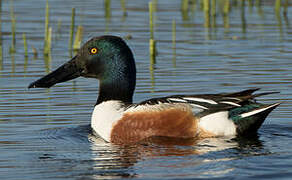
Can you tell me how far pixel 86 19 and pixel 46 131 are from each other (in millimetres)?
7177

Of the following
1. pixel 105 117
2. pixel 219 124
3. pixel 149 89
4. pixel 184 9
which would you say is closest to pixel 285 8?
pixel 184 9

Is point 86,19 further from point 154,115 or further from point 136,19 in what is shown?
point 154,115

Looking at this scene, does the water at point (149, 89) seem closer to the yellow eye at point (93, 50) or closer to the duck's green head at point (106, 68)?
the duck's green head at point (106, 68)

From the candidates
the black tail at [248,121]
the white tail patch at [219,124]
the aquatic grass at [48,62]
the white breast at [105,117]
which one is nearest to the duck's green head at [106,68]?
the white breast at [105,117]

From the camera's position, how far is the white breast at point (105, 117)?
8438mm

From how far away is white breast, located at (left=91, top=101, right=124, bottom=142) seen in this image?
27.7 feet

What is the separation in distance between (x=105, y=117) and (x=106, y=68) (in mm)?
666

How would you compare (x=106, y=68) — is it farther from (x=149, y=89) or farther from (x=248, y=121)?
(x=248, y=121)

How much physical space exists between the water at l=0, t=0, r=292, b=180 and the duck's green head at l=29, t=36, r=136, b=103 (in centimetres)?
46

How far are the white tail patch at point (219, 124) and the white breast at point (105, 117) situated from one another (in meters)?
0.98

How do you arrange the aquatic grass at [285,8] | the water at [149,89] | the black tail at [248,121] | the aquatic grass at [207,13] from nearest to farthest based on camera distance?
the water at [149,89] < the black tail at [248,121] < the aquatic grass at [207,13] < the aquatic grass at [285,8]

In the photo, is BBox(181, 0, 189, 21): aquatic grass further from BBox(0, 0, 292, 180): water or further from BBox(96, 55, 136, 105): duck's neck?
BBox(96, 55, 136, 105): duck's neck

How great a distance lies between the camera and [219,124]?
8031 mm

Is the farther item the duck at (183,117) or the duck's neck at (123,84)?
the duck's neck at (123,84)
